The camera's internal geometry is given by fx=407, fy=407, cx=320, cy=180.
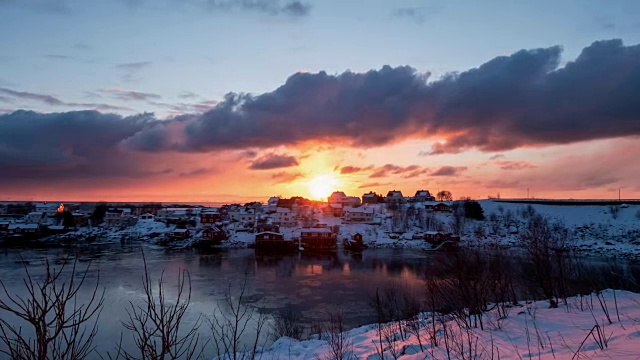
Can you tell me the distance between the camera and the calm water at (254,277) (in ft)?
62.5

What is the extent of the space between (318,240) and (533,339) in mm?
43131

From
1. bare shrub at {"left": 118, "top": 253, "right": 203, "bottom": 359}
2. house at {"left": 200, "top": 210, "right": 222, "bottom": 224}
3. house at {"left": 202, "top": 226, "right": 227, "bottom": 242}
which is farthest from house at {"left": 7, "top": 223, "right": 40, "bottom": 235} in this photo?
bare shrub at {"left": 118, "top": 253, "right": 203, "bottom": 359}

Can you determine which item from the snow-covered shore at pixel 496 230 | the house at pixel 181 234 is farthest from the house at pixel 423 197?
the house at pixel 181 234

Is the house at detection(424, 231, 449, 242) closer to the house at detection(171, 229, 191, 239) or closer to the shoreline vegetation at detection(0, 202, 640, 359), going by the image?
the shoreline vegetation at detection(0, 202, 640, 359)

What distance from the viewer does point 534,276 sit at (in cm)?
1417

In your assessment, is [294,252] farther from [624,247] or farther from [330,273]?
[624,247]

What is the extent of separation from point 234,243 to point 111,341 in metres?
39.1

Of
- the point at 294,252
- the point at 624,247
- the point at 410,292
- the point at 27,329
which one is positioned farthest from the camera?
the point at 294,252

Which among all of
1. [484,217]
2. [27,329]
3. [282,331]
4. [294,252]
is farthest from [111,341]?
[484,217]

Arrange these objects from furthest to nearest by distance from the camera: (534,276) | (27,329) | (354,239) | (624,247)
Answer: (354,239) < (624,247) < (27,329) < (534,276)

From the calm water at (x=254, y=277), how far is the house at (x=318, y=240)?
185 inches

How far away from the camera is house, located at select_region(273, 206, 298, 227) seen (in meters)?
66.3

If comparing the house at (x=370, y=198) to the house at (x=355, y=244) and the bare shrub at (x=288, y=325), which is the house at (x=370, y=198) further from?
the bare shrub at (x=288, y=325)

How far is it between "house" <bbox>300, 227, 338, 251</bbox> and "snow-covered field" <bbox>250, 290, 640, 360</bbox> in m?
37.6
